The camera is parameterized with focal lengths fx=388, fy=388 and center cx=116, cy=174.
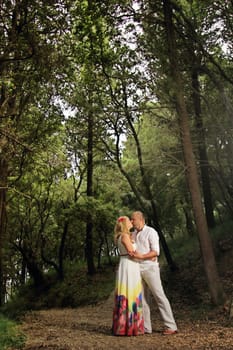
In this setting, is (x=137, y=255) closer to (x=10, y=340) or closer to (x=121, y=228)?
(x=121, y=228)

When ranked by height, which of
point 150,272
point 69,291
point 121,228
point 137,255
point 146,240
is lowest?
point 69,291

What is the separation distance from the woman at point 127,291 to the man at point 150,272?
0.21 meters

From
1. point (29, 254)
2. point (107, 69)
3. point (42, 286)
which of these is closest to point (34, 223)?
point (29, 254)

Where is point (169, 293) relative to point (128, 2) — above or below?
below

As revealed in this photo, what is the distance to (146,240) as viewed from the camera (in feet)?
22.9

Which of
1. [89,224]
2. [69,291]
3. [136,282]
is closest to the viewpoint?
[136,282]

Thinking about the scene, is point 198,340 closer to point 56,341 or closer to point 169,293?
point 56,341

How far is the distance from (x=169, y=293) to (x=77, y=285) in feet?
23.9

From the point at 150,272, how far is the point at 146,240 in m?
0.56

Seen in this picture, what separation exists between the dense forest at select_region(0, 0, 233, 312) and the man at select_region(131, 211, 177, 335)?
2.56 metres

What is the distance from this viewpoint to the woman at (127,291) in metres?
6.46

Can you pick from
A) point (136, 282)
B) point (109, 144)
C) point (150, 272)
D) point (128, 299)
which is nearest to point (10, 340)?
point (128, 299)

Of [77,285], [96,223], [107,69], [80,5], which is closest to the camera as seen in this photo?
[80,5]

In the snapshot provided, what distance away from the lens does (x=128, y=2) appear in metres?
11.8
